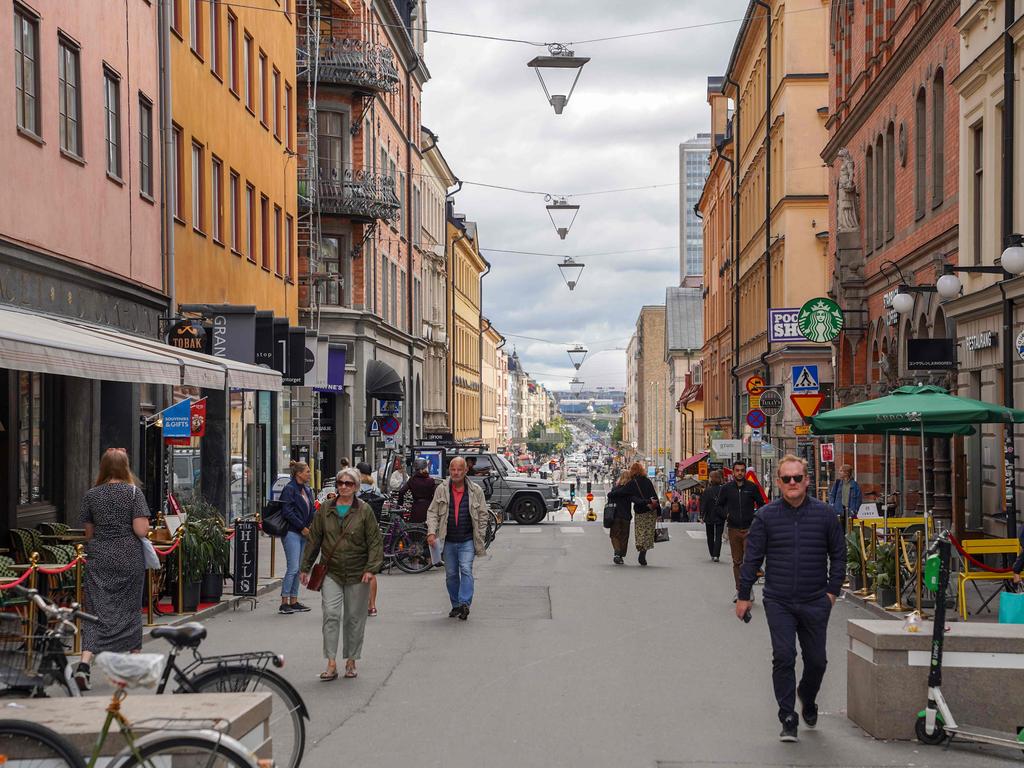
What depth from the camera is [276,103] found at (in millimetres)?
35625

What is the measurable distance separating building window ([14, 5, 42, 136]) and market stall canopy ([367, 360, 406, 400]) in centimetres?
2713

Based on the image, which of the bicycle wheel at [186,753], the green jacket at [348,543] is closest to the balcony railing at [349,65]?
the green jacket at [348,543]

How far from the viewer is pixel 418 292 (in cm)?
5975

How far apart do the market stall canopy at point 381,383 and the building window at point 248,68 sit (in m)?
13.9

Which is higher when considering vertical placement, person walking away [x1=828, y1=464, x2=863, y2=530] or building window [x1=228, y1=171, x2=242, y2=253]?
building window [x1=228, y1=171, x2=242, y2=253]

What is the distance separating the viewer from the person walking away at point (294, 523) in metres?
16.8

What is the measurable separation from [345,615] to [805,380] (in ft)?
47.3

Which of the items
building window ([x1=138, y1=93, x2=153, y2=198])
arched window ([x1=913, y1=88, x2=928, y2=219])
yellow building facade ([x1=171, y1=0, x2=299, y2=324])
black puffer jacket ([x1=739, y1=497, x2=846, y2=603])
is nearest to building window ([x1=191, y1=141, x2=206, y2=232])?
yellow building facade ([x1=171, y1=0, x2=299, y2=324])

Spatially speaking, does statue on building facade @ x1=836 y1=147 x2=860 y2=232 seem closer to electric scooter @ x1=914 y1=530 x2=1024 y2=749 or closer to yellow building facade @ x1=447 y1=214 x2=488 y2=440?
electric scooter @ x1=914 y1=530 x2=1024 y2=749

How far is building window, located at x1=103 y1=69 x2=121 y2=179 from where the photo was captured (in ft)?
68.8

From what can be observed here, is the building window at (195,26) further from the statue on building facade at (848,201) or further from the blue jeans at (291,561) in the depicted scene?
the statue on building facade at (848,201)

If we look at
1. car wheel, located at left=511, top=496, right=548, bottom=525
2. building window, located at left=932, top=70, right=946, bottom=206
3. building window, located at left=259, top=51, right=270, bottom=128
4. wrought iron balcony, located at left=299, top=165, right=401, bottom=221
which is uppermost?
building window, located at left=259, top=51, right=270, bottom=128

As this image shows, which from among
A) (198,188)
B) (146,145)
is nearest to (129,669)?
(146,145)

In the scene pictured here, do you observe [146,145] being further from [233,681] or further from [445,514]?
[233,681]
